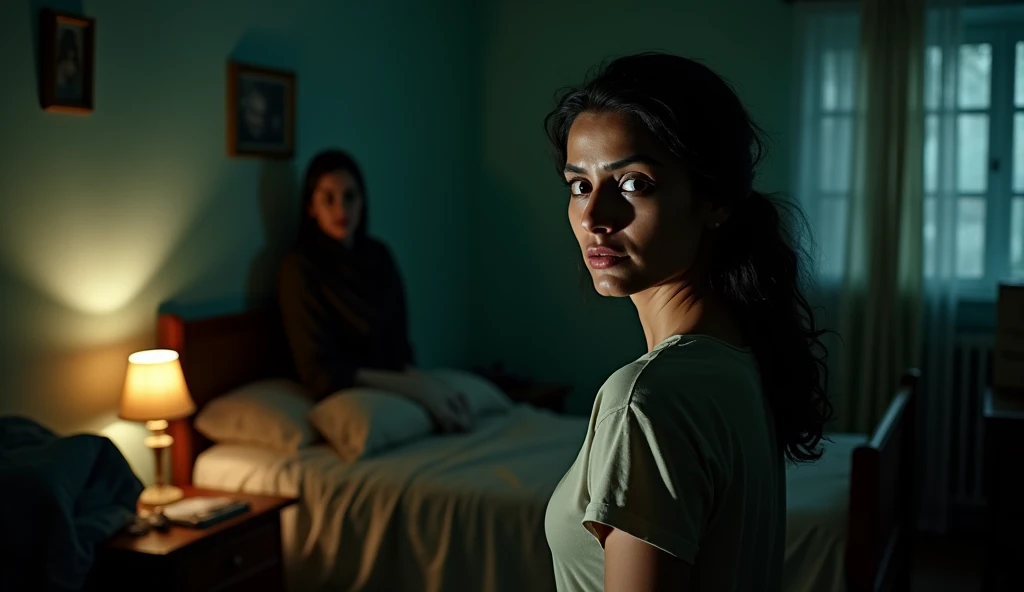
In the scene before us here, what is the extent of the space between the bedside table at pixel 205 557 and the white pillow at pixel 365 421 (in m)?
0.27

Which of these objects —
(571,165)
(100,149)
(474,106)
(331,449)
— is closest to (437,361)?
(474,106)

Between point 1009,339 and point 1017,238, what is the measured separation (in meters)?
0.98

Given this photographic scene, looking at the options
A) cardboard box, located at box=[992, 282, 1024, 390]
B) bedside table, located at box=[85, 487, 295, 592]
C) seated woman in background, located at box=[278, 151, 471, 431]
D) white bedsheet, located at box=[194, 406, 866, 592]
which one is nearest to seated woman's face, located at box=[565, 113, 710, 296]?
white bedsheet, located at box=[194, 406, 866, 592]

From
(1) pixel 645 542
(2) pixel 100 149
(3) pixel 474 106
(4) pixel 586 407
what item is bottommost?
(4) pixel 586 407

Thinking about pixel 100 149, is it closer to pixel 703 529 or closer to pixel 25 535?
pixel 25 535

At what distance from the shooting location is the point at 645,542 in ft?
2.52

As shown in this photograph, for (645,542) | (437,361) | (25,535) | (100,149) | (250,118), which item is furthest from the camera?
(437,361)

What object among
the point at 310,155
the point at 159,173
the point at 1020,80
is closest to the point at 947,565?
the point at 1020,80

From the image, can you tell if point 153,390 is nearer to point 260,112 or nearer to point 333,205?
point 333,205

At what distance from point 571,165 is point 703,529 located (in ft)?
1.15

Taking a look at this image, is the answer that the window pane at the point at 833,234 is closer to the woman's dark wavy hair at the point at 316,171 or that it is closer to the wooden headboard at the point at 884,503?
the wooden headboard at the point at 884,503

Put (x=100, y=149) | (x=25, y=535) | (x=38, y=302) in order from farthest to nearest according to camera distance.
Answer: (x=100, y=149)
(x=38, y=302)
(x=25, y=535)

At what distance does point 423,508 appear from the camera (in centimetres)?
269

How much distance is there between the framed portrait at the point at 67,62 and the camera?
8.35ft
